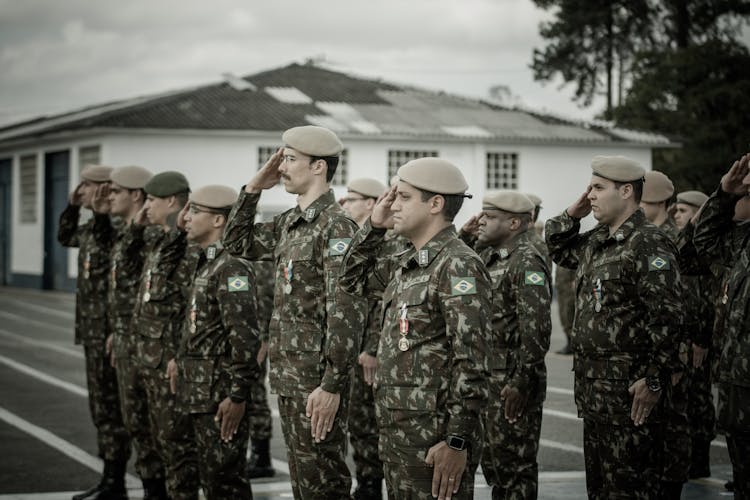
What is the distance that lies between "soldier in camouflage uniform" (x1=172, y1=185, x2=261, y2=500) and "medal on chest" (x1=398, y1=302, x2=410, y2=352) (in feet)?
5.78

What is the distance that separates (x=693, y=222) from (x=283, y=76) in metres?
34.9

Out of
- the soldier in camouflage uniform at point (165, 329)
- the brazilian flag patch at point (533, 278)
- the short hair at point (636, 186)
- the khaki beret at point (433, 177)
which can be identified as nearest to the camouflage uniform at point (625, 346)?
the short hair at point (636, 186)

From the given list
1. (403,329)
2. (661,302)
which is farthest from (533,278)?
(403,329)

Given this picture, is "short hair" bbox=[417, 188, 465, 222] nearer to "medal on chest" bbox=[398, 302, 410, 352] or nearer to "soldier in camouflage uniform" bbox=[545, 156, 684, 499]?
"medal on chest" bbox=[398, 302, 410, 352]

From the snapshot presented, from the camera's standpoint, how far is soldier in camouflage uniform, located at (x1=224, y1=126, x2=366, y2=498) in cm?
583

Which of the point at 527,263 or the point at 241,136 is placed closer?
the point at 527,263

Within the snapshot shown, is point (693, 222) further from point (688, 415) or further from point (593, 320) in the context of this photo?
point (688, 415)

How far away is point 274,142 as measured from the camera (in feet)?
114

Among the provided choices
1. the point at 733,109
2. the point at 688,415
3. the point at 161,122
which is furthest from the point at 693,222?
the point at 733,109

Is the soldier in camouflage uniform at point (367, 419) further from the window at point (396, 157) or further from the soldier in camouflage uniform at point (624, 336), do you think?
the window at point (396, 157)

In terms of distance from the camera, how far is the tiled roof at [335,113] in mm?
34156

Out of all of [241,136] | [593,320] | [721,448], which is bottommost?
[721,448]

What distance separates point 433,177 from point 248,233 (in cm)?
175

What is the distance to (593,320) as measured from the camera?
6410 mm
